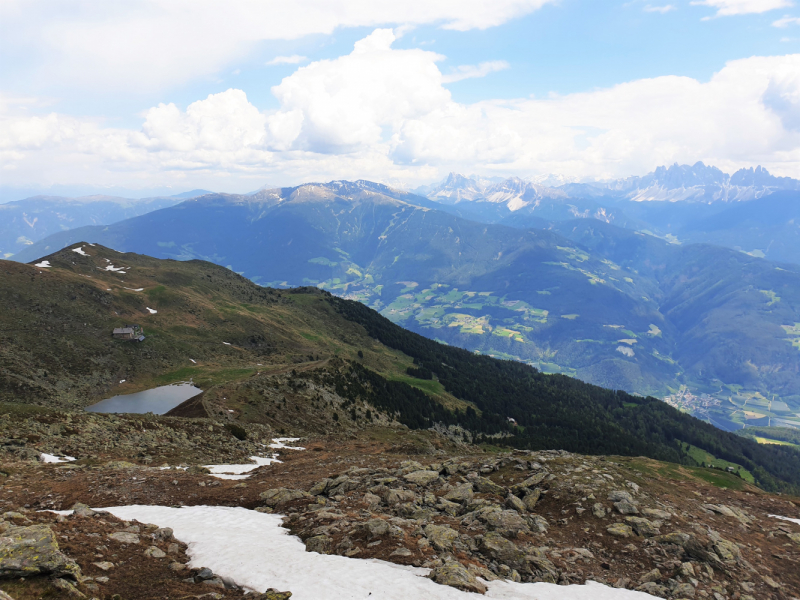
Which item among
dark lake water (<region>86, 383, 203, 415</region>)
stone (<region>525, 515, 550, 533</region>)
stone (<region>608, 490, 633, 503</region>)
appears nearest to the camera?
stone (<region>525, 515, 550, 533</region>)

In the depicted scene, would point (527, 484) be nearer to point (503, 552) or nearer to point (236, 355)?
point (503, 552)

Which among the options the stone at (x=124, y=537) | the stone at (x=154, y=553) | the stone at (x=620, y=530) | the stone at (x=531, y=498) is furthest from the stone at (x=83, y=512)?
the stone at (x=620, y=530)

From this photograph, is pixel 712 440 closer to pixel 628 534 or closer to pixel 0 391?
pixel 628 534

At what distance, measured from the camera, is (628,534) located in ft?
81.9

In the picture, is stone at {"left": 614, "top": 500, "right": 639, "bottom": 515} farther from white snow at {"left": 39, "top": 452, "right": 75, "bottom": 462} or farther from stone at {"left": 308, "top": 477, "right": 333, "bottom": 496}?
white snow at {"left": 39, "top": 452, "right": 75, "bottom": 462}

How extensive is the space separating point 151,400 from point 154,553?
208 ft

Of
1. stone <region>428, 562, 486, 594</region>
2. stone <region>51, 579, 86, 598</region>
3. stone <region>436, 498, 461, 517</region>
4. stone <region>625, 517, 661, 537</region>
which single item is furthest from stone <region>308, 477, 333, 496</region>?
stone <region>625, 517, 661, 537</region>

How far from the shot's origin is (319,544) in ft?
63.1

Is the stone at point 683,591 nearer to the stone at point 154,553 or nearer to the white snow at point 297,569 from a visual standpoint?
the white snow at point 297,569

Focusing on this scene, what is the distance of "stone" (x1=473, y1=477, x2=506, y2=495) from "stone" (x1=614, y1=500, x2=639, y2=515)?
7664mm

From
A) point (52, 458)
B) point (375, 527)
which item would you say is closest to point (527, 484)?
point (375, 527)

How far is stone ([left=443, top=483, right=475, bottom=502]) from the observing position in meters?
28.2

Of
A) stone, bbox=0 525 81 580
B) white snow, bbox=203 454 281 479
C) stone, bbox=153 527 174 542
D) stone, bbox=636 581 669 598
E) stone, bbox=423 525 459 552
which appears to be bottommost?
white snow, bbox=203 454 281 479

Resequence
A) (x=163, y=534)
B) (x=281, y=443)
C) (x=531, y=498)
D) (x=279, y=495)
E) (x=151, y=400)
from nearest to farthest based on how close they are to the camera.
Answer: (x=163, y=534), (x=279, y=495), (x=531, y=498), (x=281, y=443), (x=151, y=400)
